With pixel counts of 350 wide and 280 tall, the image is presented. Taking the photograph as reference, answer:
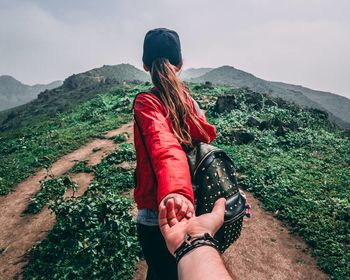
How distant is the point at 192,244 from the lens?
113cm

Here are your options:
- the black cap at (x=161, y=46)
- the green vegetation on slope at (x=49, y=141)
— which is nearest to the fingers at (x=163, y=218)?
the black cap at (x=161, y=46)

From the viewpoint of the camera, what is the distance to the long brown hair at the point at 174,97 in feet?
6.82

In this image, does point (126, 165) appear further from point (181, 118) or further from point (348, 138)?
point (348, 138)

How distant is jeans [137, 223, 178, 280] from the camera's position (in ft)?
7.50

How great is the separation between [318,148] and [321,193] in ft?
19.4

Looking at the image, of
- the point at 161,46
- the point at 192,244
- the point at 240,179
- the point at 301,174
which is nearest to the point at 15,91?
the point at 240,179

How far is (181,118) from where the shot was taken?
2152mm

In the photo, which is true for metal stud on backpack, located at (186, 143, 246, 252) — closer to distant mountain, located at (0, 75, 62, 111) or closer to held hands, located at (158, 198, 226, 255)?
held hands, located at (158, 198, 226, 255)

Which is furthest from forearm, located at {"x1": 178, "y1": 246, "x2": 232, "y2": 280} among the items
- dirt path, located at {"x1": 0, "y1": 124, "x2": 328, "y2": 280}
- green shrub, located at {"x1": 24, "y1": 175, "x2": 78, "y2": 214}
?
green shrub, located at {"x1": 24, "y1": 175, "x2": 78, "y2": 214}

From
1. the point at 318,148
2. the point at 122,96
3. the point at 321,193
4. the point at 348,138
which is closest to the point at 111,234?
the point at 321,193

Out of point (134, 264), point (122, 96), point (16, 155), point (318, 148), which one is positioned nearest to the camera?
point (134, 264)

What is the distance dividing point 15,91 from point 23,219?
113m

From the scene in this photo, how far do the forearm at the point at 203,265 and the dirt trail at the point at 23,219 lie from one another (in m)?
6.35

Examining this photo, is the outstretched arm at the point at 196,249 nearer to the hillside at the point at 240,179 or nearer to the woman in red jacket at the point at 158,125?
the woman in red jacket at the point at 158,125
